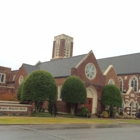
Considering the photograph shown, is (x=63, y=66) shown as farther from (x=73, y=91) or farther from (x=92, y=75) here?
(x=73, y=91)

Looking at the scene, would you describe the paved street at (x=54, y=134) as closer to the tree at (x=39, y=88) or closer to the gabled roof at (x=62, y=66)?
the tree at (x=39, y=88)

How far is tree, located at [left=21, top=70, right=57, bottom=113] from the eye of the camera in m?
25.1

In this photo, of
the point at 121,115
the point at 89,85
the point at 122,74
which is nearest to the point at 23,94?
the point at 89,85

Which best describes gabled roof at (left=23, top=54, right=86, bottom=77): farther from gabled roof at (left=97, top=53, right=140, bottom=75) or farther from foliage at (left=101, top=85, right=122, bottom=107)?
gabled roof at (left=97, top=53, right=140, bottom=75)

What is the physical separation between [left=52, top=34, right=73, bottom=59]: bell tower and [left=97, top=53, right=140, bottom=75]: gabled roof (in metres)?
13.3

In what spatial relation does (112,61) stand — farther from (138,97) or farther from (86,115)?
(86,115)

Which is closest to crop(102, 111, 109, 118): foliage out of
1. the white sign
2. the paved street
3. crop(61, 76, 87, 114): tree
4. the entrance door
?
the entrance door

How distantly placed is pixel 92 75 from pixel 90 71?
0.74 metres

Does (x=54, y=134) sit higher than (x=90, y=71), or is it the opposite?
(x=90, y=71)

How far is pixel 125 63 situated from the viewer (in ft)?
167

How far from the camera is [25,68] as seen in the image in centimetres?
3919

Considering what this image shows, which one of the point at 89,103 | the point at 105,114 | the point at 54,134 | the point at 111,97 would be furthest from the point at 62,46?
the point at 54,134

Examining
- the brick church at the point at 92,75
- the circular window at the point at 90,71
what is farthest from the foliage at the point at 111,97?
the circular window at the point at 90,71

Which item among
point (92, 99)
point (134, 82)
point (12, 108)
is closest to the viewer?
point (12, 108)
